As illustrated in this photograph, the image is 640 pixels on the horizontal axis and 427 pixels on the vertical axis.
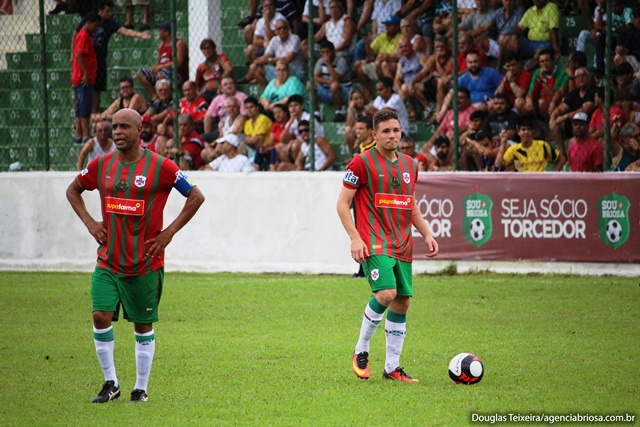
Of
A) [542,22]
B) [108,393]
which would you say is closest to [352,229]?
[108,393]

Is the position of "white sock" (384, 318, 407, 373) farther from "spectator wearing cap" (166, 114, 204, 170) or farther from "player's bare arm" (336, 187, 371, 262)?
"spectator wearing cap" (166, 114, 204, 170)

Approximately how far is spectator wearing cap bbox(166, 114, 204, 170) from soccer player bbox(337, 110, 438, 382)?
832cm

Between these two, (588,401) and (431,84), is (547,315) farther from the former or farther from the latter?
(431,84)

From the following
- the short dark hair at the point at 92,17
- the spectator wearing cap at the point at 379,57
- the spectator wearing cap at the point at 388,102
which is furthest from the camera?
the short dark hair at the point at 92,17

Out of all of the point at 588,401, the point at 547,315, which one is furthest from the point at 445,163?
the point at 588,401

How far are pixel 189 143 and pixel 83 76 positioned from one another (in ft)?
8.27

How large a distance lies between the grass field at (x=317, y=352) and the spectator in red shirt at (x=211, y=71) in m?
4.22

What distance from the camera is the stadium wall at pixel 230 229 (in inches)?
545

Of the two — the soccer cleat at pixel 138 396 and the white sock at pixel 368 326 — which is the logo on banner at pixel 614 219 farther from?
the soccer cleat at pixel 138 396

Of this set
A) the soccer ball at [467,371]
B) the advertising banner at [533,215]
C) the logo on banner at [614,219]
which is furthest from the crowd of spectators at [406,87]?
the soccer ball at [467,371]

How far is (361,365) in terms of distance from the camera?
7.16 meters

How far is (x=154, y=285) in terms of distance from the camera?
21.2 ft

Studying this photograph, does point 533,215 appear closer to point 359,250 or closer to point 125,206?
point 359,250

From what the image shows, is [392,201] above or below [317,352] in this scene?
above
